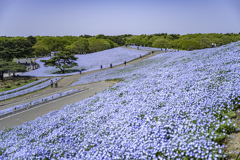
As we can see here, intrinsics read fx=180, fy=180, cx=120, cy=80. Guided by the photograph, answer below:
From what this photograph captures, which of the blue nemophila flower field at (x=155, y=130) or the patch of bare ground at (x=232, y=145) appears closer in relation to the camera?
the patch of bare ground at (x=232, y=145)

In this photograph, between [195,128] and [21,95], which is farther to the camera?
[21,95]

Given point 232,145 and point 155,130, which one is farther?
point 155,130

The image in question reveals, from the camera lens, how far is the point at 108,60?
6438cm

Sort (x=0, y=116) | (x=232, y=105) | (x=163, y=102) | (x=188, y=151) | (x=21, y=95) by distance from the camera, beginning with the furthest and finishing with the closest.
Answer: (x=21, y=95)
(x=0, y=116)
(x=163, y=102)
(x=232, y=105)
(x=188, y=151)

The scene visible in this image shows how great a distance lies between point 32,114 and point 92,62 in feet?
166

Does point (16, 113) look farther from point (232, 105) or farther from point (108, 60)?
point (108, 60)

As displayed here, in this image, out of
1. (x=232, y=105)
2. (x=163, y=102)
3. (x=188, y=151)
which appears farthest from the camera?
(x=163, y=102)

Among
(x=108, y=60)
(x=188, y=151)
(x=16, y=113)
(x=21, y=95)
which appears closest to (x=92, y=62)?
(x=108, y=60)

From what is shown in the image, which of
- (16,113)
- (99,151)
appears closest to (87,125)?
(99,151)

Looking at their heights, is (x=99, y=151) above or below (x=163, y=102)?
below

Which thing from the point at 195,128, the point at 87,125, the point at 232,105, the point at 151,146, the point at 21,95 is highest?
the point at 232,105

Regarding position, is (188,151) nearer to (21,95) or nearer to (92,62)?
(21,95)

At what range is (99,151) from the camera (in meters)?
6.57

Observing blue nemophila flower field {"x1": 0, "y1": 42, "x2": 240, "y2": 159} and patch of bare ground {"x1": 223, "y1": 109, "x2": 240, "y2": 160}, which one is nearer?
patch of bare ground {"x1": 223, "y1": 109, "x2": 240, "y2": 160}
